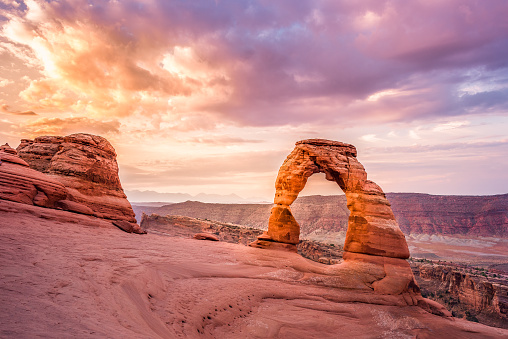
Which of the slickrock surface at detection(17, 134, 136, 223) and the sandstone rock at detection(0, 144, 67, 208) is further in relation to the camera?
the slickrock surface at detection(17, 134, 136, 223)

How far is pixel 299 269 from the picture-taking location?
15.0 metres

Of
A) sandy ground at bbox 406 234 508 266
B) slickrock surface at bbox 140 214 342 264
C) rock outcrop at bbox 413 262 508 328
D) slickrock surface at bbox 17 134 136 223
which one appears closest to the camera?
slickrock surface at bbox 17 134 136 223

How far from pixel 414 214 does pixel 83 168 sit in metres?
110

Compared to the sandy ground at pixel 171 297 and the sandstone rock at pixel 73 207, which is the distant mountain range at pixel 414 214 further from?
the sandstone rock at pixel 73 207

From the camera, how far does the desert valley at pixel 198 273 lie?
560 centimetres

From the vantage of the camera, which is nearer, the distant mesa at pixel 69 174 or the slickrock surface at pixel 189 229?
the distant mesa at pixel 69 174

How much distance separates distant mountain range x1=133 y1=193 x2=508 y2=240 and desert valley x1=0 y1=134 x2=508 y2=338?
64086mm

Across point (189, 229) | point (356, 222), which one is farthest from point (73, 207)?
point (189, 229)

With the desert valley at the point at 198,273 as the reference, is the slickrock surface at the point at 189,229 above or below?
below

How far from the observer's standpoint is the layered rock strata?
15.0 meters

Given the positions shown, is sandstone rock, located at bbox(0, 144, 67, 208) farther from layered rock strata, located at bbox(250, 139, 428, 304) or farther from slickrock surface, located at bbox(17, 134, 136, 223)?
layered rock strata, located at bbox(250, 139, 428, 304)

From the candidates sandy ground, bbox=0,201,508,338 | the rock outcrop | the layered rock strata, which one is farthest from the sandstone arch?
the rock outcrop

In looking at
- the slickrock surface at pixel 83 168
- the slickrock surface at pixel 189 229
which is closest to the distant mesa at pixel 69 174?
the slickrock surface at pixel 83 168

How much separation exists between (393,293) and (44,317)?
50.9 ft
